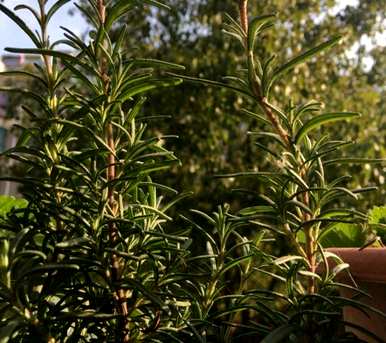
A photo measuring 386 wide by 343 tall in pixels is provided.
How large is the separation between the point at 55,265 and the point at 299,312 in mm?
284

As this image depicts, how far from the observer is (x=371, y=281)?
0.82 meters

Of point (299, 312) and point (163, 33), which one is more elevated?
point (163, 33)

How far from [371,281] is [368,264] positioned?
32 mm

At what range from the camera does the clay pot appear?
79 centimetres

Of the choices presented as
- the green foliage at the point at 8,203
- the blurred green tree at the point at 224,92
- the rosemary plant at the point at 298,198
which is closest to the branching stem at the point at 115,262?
the rosemary plant at the point at 298,198

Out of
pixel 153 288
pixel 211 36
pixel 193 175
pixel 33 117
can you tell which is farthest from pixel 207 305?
pixel 211 36

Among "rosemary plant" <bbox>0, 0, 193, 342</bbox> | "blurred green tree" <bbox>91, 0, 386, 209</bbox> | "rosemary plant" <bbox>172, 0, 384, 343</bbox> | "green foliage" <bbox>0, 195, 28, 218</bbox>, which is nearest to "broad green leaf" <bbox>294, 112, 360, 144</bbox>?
"rosemary plant" <bbox>172, 0, 384, 343</bbox>

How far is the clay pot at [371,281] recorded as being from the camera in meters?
0.79

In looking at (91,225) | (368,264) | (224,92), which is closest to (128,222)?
(91,225)

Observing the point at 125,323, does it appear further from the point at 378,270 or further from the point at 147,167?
the point at 378,270

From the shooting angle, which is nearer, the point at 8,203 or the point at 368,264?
the point at 368,264

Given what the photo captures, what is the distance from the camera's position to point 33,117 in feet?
2.29

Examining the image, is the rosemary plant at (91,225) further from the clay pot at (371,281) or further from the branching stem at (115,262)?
the clay pot at (371,281)

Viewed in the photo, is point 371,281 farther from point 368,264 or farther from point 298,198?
point 298,198
